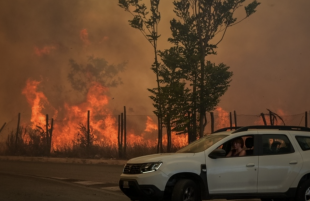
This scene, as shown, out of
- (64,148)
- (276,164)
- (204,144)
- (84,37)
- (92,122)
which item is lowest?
(276,164)

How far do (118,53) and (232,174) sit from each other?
33110mm

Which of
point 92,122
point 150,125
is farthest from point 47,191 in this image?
point 92,122

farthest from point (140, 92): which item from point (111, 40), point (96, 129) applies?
point (96, 129)

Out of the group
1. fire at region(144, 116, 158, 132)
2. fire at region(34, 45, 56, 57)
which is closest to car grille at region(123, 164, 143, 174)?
fire at region(144, 116, 158, 132)

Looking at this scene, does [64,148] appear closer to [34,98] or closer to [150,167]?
[34,98]

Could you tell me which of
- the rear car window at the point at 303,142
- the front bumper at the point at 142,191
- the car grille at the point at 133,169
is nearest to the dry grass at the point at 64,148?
the rear car window at the point at 303,142

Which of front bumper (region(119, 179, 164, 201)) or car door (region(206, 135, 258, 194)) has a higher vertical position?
car door (region(206, 135, 258, 194))

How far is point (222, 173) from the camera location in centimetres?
1058

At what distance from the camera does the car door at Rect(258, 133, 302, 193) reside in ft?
35.8

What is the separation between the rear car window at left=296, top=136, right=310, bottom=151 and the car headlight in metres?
3.16

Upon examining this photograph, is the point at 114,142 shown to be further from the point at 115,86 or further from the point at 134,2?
the point at 115,86

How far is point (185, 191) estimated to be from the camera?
33.9 feet

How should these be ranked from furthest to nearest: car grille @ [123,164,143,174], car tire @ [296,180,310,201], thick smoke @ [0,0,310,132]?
thick smoke @ [0,0,310,132]
car tire @ [296,180,310,201]
car grille @ [123,164,143,174]

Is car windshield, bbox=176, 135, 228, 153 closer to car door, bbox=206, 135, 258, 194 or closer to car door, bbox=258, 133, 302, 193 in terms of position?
car door, bbox=206, 135, 258, 194
